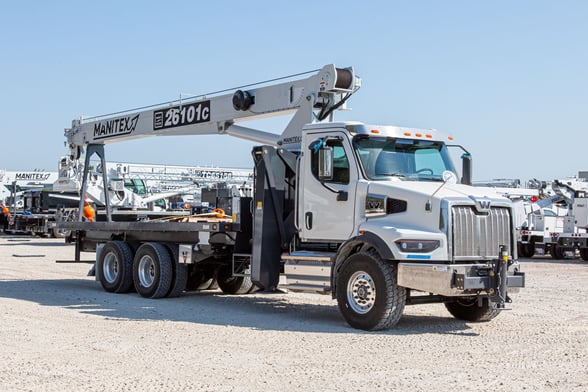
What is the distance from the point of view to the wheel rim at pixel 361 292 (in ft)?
34.8

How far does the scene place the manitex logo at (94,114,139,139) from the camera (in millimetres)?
17906

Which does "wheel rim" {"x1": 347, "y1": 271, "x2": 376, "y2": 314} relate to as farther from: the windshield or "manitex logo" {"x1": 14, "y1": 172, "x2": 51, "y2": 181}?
"manitex logo" {"x1": 14, "y1": 172, "x2": 51, "y2": 181}

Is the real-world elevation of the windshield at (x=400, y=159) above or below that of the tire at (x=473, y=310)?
above

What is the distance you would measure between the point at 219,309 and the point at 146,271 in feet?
7.56

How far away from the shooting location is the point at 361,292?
1073cm

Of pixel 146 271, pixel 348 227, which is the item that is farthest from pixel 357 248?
pixel 146 271

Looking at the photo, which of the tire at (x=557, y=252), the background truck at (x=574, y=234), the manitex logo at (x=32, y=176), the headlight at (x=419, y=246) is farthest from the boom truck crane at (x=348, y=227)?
the manitex logo at (x=32, y=176)

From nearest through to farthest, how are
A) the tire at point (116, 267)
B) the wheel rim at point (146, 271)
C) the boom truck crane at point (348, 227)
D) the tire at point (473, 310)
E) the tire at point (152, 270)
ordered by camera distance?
the boom truck crane at point (348, 227) → the tire at point (473, 310) → the tire at point (152, 270) → the wheel rim at point (146, 271) → the tire at point (116, 267)

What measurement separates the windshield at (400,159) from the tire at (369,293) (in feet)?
4.01

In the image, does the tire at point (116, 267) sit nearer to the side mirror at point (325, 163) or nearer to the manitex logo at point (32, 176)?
the side mirror at point (325, 163)

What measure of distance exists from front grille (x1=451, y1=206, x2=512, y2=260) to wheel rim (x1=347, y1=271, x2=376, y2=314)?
116cm

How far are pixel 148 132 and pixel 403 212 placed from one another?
27.4 feet

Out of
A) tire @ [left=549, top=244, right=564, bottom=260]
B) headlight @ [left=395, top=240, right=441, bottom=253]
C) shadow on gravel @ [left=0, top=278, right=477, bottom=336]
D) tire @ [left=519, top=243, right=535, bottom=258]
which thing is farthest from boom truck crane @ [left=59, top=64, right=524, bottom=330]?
tire @ [left=519, top=243, right=535, bottom=258]

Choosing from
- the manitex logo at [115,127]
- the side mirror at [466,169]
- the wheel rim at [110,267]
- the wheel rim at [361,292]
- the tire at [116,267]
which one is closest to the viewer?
the wheel rim at [361,292]
